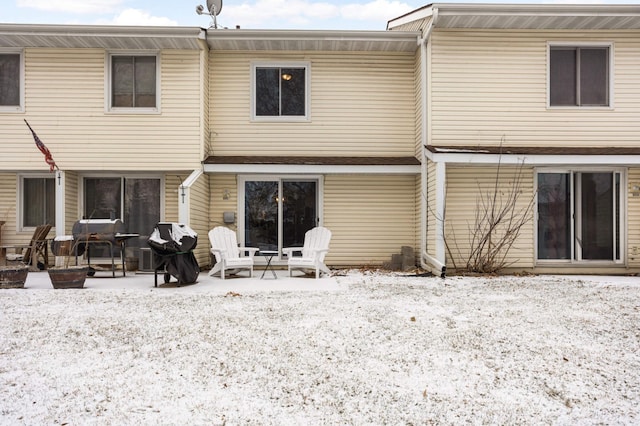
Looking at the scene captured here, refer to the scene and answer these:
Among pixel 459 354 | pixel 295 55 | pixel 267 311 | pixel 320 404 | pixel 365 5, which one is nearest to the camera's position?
pixel 320 404

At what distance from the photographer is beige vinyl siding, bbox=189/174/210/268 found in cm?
909

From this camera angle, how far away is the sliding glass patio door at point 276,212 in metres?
10.1

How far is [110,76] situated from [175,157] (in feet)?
6.92

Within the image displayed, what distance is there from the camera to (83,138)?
9.49m

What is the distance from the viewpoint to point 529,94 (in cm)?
938

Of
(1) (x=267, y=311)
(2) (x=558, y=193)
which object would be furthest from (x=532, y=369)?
(2) (x=558, y=193)

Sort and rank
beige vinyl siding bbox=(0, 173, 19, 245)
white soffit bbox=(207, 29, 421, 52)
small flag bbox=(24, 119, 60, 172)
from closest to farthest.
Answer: small flag bbox=(24, 119, 60, 172) → white soffit bbox=(207, 29, 421, 52) → beige vinyl siding bbox=(0, 173, 19, 245)

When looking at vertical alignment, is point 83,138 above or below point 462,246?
above

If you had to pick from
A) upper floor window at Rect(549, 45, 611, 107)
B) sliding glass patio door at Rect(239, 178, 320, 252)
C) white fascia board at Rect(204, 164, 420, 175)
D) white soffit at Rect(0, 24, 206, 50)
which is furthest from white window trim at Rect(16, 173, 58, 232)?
upper floor window at Rect(549, 45, 611, 107)

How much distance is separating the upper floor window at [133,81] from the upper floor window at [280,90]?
2073mm

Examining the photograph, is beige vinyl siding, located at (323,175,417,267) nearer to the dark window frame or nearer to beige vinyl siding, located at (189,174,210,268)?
beige vinyl siding, located at (189,174,210,268)

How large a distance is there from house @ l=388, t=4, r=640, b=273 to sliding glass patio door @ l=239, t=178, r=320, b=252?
2576 mm

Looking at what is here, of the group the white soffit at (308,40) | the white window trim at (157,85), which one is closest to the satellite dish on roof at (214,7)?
the white soffit at (308,40)

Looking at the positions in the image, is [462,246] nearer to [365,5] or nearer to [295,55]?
[295,55]
